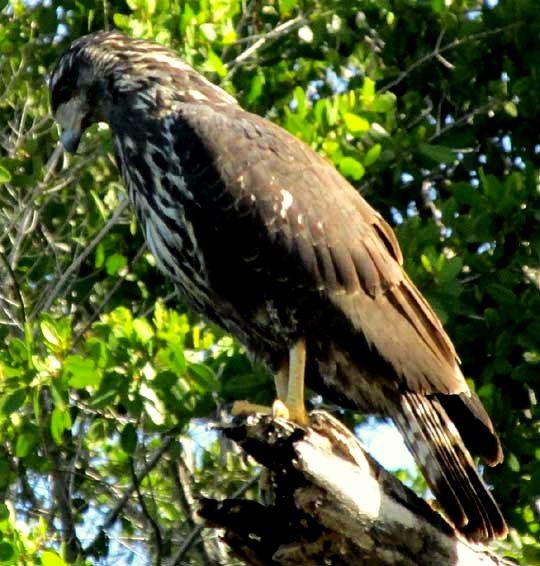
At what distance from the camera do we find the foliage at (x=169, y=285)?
18.3 ft

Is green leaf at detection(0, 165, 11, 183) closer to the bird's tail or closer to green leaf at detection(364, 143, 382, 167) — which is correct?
green leaf at detection(364, 143, 382, 167)

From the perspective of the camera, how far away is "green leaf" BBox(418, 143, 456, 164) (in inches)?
241

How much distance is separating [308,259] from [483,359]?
4.64 ft

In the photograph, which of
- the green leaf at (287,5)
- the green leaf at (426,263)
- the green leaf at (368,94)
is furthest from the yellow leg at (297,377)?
the green leaf at (287,5)

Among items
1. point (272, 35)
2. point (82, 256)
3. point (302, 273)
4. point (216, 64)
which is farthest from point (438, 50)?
point (302, 273)

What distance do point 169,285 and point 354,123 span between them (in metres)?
1.19

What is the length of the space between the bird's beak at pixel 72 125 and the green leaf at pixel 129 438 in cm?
105

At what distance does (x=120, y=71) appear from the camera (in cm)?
558

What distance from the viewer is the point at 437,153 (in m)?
6.13

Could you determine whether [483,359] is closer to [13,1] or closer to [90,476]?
[90,476]

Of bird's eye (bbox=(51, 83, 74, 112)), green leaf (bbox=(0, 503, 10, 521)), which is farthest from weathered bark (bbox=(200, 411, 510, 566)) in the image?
bird's eye (bbox=(51, 83, 74, 112))

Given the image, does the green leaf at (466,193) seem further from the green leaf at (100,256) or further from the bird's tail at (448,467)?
the green leaf at (100,256)

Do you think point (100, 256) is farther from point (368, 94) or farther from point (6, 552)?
point (6, 552)

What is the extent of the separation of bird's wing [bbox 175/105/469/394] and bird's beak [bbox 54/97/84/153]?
0.72m
